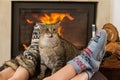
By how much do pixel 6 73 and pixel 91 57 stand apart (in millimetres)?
575

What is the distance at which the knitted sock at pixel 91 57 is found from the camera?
161cm

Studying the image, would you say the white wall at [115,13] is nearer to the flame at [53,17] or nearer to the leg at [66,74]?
the flame at [53,17]

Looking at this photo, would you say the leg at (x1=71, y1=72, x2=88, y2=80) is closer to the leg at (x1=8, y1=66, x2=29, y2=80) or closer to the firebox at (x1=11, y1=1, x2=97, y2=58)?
the leg at (x1=8, y1=66, x2=29, y2=80)

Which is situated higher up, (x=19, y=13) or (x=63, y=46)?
(x=19, y=13)

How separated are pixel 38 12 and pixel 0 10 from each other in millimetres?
441

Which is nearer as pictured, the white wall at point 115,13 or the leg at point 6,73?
the leg at point 6,73

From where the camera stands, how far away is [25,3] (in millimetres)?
3074

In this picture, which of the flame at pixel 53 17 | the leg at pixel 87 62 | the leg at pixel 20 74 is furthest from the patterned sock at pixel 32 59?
the flame at pixel 53 17

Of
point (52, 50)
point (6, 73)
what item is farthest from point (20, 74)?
point (52, 50)

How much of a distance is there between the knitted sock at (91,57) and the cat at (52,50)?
0.21 m

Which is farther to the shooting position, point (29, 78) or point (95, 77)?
point (29, 78)

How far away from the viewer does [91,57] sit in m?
1.65

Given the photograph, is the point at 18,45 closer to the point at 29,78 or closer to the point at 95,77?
the point at 29,78

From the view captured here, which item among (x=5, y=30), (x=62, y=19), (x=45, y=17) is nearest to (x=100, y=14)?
(x=62, y=19)
